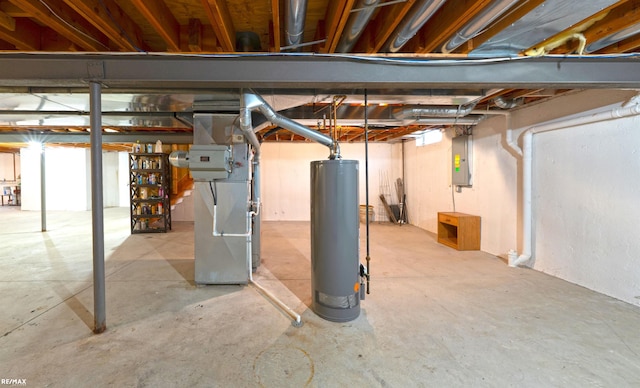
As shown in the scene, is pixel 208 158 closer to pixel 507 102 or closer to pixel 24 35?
pixel 24 35

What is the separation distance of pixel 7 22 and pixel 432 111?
12.5 feet

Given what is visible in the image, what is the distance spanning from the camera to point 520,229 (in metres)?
3.46

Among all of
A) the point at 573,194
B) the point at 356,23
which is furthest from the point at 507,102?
the point at 356,23

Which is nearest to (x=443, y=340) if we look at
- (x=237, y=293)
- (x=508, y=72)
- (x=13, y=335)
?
(x=237, y=293)

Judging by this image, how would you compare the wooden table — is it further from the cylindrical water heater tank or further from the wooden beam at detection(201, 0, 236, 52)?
the wooden beam at detection(201, 0, 236, 52)

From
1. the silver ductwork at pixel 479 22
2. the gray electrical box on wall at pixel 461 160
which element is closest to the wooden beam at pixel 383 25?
the silver ductwork at pixel 479 22

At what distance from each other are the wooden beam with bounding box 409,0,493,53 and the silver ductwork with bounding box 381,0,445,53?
8.1 inches

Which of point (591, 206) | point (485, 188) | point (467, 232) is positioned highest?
point (485, 188)

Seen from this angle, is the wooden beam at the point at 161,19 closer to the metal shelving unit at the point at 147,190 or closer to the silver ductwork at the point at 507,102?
the silver ductwork at the point at 507,102

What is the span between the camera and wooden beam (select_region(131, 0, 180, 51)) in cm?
148

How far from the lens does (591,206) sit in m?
2.68

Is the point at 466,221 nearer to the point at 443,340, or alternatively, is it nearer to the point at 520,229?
the point at 520,229

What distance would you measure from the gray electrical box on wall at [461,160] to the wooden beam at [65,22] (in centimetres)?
477

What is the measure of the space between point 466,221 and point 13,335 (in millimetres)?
5154
